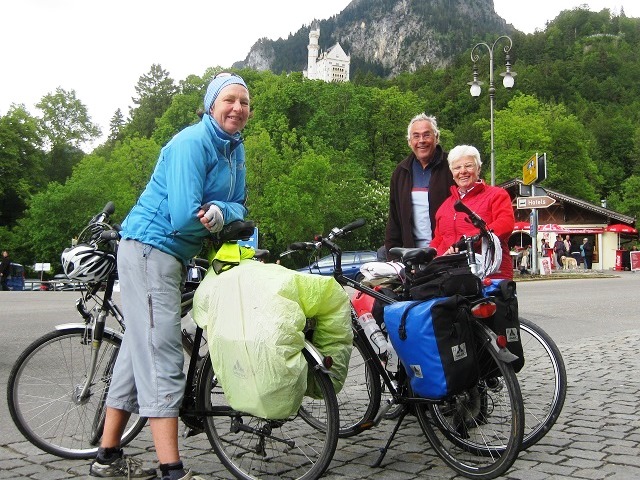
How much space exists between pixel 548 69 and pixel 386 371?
10910 cm

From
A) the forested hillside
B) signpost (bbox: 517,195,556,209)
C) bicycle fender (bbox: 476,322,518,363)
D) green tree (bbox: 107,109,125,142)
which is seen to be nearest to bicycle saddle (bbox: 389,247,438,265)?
bicycle fender (bbox: 476,322,518,363)

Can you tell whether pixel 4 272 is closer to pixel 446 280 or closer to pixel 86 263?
pixel 86 263

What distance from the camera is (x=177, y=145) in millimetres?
3520

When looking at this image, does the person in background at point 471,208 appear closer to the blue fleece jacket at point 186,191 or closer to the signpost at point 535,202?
the blue fleece jacket at point 186,191

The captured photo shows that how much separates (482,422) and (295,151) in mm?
50854

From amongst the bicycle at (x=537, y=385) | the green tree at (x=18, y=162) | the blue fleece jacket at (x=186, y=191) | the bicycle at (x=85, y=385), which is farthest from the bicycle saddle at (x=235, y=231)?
the green tree at (x=18, y=162)

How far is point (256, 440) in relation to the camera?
370 cm

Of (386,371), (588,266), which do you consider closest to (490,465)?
(386,371)

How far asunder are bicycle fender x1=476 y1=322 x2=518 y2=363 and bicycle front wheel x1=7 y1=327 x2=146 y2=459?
1906mm

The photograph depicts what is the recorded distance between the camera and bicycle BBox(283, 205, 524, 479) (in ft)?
12.1

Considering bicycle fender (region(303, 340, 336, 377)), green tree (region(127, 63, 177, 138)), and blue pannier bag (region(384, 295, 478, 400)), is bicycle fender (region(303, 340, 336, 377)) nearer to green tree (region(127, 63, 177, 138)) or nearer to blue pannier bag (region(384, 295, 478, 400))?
blue pannier bag (region(384, 295, 478, 400))

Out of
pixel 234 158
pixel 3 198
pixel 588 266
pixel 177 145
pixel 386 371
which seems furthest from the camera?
pixel 3 198

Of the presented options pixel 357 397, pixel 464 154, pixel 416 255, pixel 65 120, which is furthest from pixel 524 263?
pixel 65 120

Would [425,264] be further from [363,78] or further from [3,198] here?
[363,78]
